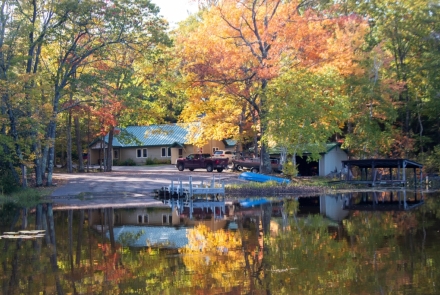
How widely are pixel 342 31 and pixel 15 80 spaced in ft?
80.6

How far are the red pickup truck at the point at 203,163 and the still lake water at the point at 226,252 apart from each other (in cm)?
2159

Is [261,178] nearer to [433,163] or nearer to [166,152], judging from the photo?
[433,163]

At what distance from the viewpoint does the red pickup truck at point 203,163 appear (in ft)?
152

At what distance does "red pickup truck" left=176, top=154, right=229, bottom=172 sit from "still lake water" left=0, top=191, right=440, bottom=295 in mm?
21592

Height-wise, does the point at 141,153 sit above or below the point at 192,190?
above

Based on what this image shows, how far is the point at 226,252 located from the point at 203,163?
108 ft

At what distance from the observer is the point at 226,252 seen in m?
14.2

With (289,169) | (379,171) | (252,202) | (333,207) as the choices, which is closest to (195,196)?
(252,202)

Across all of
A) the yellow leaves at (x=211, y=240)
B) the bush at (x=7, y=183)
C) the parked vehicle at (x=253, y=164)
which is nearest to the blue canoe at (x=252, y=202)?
the yellow leaves at (x=211, y=240)

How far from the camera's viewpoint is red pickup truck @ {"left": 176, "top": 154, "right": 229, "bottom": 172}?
4625cm

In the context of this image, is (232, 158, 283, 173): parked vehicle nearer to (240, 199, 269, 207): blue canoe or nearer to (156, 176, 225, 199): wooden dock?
(156, 176, 225, 199): wooden dock

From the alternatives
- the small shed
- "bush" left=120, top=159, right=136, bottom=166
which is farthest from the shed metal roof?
"bush" left=120, top=159, right=136, bottom=166

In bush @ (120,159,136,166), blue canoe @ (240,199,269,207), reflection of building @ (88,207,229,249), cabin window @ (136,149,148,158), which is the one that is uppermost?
cabin window @ (136,149,148,158)

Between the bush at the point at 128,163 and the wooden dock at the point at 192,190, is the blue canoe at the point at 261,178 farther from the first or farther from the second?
the bush at the point at 128,163
